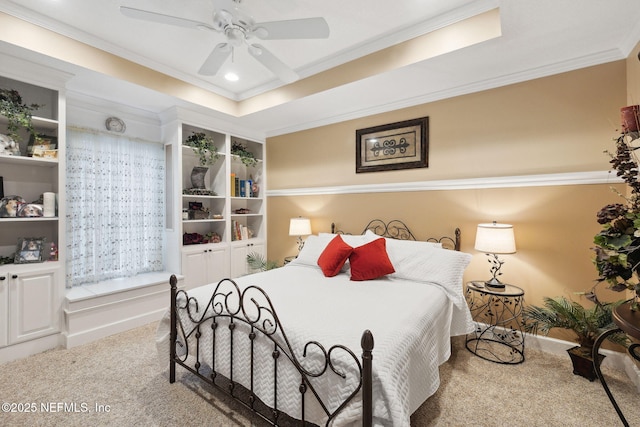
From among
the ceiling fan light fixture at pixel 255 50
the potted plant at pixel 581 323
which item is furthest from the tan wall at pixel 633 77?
the ceiling fan light fixture at pixel 255 50

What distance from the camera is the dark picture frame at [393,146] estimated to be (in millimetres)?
3324

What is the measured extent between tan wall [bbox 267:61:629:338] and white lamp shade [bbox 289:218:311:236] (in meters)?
0.79

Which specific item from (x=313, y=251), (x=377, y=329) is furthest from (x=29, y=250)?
(x=377, y=329)

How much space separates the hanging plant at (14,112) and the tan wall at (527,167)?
3401mm

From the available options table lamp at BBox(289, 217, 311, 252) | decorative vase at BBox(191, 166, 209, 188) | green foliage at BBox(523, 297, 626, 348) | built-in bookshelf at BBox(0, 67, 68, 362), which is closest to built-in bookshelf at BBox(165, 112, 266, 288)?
decorative vase at BBox(191, 166, 209, 188)

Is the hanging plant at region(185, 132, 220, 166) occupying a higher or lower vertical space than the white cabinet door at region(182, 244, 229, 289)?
higher

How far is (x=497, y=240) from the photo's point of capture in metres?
2.48

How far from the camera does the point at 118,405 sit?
1.95 metres

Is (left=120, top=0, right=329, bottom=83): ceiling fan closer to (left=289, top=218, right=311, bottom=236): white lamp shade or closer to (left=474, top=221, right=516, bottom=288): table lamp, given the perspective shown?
(left=474, top=221, right=516, bottom=288): table lamp

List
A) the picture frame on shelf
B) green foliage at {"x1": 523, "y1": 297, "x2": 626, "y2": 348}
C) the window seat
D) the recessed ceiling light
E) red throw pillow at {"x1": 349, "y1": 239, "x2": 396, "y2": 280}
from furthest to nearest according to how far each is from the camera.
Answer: the recessed ceiling light, the window seat, the picture frame on shelf, red throw pillow at {"x1": 349, "y1": 239, "x2": 396, "y2": 280}, green foliage at {"x1": 523, "y1": 297, "x2": 626, "y2": 348}

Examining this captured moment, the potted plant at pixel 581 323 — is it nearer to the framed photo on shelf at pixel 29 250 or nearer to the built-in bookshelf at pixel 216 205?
the built-in bookshelf at pixel 216 205

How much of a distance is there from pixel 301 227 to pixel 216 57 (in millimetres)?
2346

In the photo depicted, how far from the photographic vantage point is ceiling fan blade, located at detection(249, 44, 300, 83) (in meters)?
2.12

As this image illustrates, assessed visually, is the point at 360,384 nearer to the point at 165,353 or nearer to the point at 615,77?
the point at 165,353
